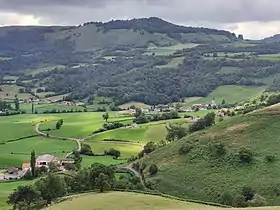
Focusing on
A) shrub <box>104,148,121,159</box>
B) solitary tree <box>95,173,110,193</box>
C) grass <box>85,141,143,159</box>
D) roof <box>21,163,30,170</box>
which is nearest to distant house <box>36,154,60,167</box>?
roof <box>21,163,30,170</box>

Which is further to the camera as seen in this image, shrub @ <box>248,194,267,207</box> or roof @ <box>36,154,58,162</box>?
roof @ <box>36,154,58,162</box>

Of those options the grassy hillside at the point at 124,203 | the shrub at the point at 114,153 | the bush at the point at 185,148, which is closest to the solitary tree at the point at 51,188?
the grassy hillside at the point at 124,203

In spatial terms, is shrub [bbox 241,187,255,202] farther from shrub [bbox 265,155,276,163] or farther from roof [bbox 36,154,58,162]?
roof [bbox 36,154,58,162]

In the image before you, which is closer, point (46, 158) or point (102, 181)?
point (102, 181)

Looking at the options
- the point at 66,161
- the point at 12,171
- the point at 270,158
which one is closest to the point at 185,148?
the point at 270,158

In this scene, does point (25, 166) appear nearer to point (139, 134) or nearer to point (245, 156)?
point (139, 134)

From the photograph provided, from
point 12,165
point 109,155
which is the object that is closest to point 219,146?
point 109,155
